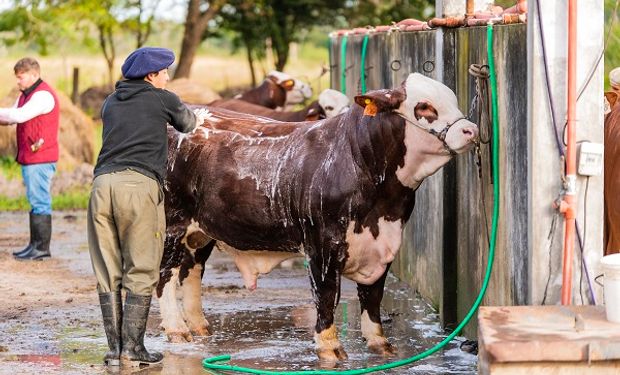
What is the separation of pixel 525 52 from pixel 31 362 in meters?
3.74

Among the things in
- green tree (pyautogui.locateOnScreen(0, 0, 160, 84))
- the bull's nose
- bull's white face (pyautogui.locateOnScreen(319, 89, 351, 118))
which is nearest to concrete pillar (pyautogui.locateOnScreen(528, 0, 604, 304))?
the bull's nose

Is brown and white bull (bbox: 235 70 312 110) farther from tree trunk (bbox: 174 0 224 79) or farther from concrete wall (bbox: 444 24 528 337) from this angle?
tree trunk (bbox: 174 0 224 79)

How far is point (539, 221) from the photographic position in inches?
285

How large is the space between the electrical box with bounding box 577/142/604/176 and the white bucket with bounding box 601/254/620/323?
678 millimetres

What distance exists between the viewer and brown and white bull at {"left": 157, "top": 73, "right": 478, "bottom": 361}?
849cm

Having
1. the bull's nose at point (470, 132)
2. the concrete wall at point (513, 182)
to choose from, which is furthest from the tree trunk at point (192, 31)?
the bull's nose at point (470, 132)

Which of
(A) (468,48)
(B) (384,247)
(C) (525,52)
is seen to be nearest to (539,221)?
(C) (525,52)

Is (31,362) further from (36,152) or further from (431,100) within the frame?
(36,152)

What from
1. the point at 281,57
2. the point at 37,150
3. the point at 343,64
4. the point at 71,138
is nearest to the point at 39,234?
the point at 37,150

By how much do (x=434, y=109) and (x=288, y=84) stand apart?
36.2ft

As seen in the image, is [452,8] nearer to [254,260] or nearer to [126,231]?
[254,260]

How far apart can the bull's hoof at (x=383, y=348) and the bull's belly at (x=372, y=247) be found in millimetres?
495

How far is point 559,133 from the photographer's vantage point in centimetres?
714

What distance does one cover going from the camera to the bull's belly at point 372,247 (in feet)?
28.5
